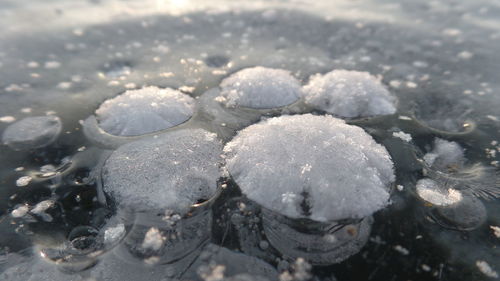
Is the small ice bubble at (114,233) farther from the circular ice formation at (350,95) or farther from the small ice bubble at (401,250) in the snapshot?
the circular ice formation at (350,95)

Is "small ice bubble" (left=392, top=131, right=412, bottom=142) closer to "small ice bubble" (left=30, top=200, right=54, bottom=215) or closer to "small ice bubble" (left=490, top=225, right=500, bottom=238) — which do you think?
"small ice bubble" (left=490, top=225, right=500, bottom=238)

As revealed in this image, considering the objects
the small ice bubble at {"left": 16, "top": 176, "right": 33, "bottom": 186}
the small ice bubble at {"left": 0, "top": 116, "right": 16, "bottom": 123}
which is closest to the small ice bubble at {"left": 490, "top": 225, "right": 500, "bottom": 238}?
the small ice bubble at {"left": 16, "top": 176, "right": 33, "bottom": 186}

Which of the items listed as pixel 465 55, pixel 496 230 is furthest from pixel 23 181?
pixel 465 55

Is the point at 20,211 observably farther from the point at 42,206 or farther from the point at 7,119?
the point at 7,119

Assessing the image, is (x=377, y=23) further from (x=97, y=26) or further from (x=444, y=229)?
(x=97, y=26)

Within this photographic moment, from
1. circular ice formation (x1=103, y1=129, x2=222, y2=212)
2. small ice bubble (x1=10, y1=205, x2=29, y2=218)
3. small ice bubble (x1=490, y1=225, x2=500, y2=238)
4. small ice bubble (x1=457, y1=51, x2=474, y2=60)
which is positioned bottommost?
small ice bubble (x1=490, y1=225, x2=500, y2=238)

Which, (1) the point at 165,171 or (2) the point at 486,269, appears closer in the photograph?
(2) the point at 486,269
